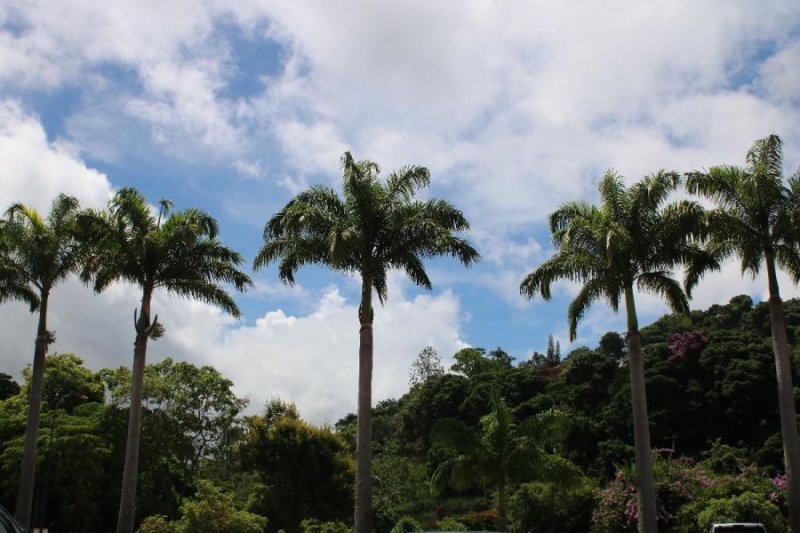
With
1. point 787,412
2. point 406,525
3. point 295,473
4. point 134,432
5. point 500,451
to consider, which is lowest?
point 406,525

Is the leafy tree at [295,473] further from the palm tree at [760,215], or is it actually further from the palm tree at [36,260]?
the palm tree at [760,215]

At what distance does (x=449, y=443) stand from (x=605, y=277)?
325 inches

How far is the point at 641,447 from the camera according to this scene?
68.5 feet

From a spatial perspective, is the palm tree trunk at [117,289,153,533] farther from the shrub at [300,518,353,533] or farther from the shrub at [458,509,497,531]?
the shrub at [458,509,497,531]

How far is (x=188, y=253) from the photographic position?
2433 cm

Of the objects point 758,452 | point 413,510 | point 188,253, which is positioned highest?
point 188,253

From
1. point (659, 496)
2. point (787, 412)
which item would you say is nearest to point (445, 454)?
point (659, 496)

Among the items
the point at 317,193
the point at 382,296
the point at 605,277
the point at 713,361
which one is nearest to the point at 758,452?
the point at 713,361

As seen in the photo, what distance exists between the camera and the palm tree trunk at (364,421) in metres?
19.7

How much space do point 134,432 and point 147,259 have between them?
17.0 feet

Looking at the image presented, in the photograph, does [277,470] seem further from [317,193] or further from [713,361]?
[713,361]

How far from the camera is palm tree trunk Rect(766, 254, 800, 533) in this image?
19516mm

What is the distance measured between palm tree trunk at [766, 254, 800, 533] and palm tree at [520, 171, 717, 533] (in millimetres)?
2361

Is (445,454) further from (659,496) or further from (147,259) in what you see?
(147,259)
